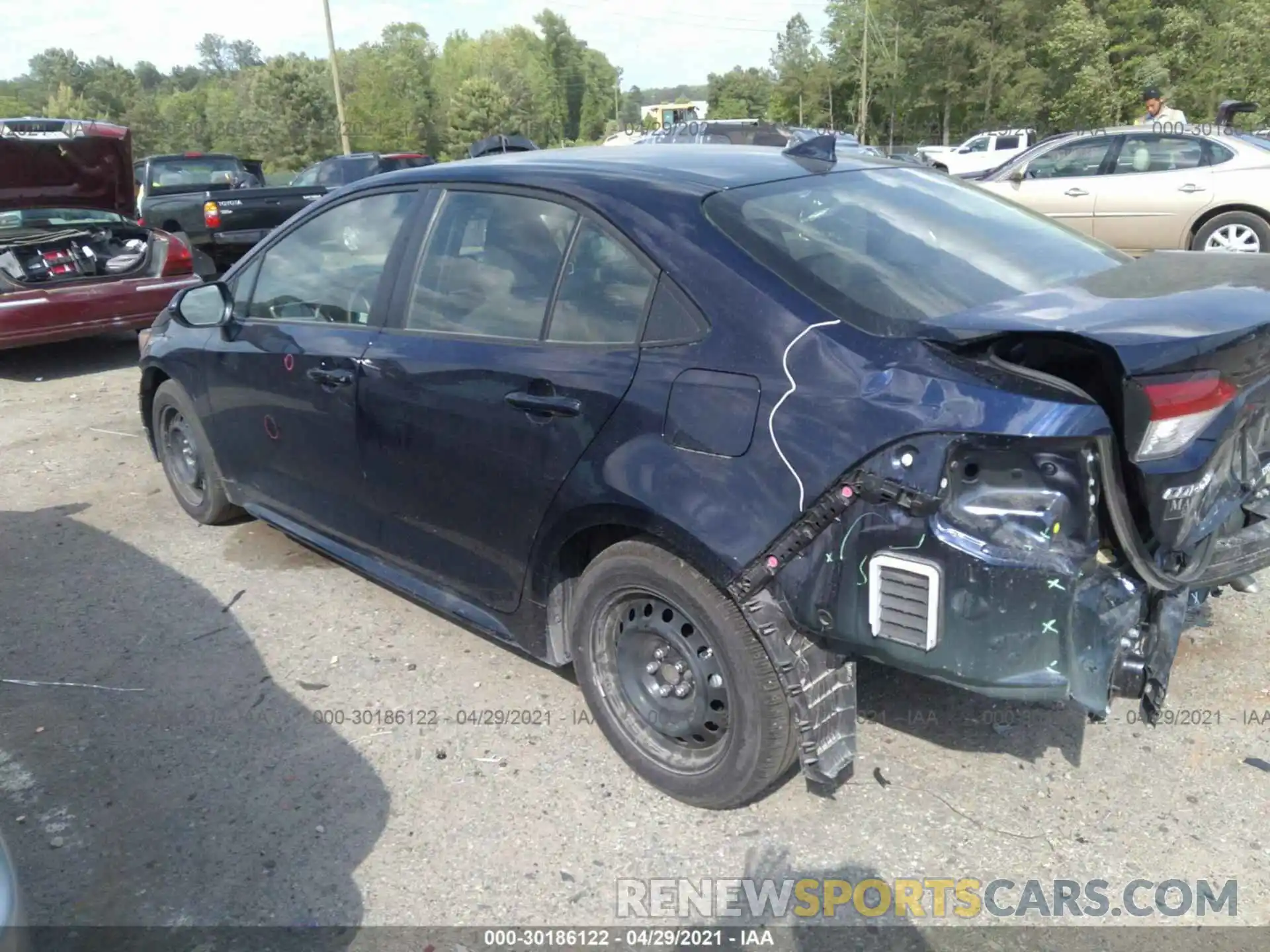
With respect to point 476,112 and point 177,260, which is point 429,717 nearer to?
point 177,260

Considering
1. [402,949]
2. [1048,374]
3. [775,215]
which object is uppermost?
[775,215]

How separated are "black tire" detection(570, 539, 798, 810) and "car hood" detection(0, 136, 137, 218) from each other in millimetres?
7519

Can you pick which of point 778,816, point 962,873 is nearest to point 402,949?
point 778,816

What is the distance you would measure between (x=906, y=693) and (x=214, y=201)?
11358 millimetres

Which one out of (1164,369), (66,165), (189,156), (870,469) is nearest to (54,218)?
(66,165)

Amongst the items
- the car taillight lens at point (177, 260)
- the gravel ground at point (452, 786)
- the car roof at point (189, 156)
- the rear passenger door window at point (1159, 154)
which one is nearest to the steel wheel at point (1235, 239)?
the rear passenger door window at point (1159, 154)

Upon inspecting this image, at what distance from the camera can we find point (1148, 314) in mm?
2410

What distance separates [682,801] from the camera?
2.94 m

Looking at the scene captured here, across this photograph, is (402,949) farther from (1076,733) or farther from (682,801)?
(1076,733)

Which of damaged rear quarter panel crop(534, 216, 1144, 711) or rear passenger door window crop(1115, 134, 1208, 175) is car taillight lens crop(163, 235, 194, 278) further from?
rear passenger door window crop(1115, 134, 1208, 175)

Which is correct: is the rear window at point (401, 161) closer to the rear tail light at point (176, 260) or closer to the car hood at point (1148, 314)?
the rear tail light at point (176, 260)

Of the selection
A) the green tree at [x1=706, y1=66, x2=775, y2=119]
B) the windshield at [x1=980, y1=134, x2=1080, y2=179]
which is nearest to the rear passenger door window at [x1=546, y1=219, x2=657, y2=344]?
the windshield at [x1=980, y1=134, x2=1080, y2=179]

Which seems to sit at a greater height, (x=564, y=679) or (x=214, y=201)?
(x=214, y=201)

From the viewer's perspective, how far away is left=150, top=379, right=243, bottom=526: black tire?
4.80 m
